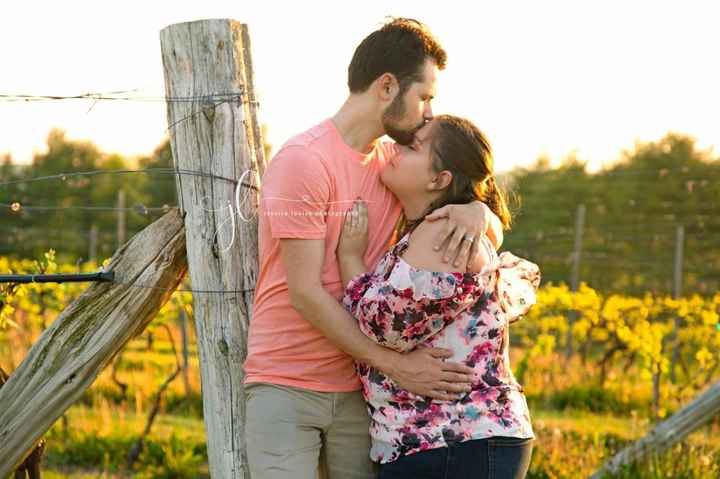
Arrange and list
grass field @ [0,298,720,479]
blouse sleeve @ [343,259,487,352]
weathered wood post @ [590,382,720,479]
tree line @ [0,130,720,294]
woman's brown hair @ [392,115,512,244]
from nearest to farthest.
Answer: blouse sleeve @ [343,259,487,352], woman's brown hair @ [392,115,512,244], weathered wood post @ [590,382,720,479], grass field @ [0,298,720,479], tree line @ [0,130,720,294]

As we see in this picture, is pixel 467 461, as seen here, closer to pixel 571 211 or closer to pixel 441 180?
pixel 441 180

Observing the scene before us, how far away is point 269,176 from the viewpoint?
2.47m

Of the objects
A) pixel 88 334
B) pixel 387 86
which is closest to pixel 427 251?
pixel 387 86

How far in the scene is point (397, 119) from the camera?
8.36ft

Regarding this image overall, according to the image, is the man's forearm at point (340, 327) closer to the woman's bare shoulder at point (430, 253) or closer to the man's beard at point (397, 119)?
the woman's bare shoulder at point (430, 253)

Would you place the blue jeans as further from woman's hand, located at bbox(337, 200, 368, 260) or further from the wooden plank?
the wooden plank

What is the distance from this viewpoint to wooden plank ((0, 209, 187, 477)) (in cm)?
284

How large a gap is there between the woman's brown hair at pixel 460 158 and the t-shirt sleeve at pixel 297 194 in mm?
276

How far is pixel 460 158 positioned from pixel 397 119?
22 cm

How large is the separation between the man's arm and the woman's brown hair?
0.31 m

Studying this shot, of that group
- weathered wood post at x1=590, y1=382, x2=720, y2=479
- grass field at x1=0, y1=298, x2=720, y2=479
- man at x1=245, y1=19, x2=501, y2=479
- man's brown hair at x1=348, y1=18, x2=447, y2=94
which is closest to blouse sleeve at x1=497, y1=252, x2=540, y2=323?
man at x1=245, y1=19, x2=501, y2=479

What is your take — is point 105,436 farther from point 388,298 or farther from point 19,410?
point 388,298

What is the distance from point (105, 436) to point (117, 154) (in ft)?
64.1

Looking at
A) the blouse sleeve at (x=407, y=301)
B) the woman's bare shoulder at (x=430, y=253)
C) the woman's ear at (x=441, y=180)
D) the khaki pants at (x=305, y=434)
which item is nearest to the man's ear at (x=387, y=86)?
the woman's ear at (x=441, y=180)
